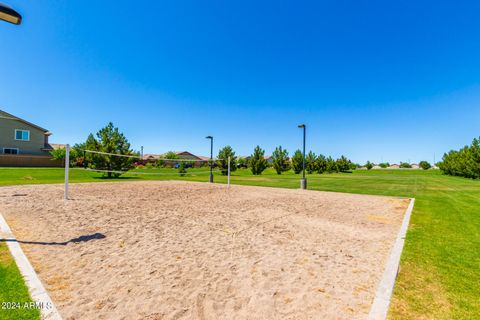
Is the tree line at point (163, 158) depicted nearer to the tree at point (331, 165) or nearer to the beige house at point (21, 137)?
the tree at point (331, 165)

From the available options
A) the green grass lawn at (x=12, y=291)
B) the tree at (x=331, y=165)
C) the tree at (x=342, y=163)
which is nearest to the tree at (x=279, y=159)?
the tree at (x=331, y=165)

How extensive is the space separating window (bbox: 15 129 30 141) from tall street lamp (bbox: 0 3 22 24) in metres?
45.1

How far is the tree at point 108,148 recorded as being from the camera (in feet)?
69.9

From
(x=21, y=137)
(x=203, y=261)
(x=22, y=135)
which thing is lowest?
(x=203, y=261)

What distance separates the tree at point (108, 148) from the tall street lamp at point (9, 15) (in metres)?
19.6

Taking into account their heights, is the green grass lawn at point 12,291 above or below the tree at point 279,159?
below

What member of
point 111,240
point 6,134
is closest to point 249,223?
point 111,240

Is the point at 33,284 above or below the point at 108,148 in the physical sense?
below

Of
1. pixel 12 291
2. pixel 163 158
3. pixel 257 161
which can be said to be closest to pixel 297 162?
pixel 257 161

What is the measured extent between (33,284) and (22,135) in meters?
46.8

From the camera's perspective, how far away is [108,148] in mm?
21250

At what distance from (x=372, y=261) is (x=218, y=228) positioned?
3713mm

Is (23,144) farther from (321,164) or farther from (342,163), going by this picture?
(342,163)

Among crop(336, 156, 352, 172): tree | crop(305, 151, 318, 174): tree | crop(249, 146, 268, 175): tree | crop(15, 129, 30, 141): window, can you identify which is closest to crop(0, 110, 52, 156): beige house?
crop(15, 129, 30, 141): window
